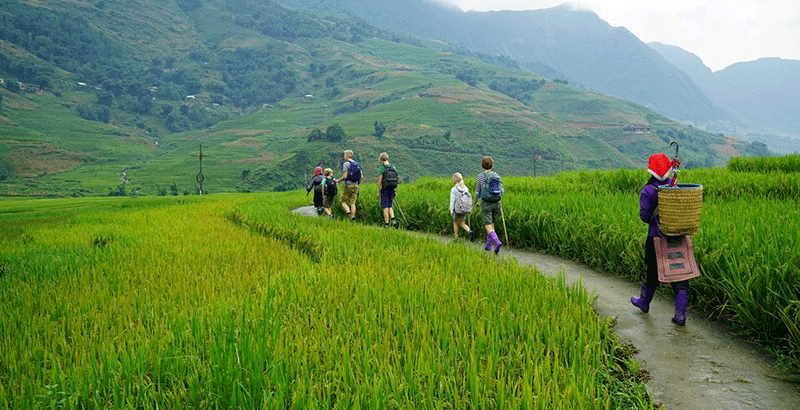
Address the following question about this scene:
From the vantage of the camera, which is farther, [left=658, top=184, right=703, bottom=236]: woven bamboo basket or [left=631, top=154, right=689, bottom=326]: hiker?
[left=631, top=154, right=689, bottom=326]: hiker

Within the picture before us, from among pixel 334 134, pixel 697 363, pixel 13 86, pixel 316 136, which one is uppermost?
pixel 13 86

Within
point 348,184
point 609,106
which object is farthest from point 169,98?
point 348,184

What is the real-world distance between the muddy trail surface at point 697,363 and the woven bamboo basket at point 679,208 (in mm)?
1014

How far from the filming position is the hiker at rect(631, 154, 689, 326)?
4496 mm

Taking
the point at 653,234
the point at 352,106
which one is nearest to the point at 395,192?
the point at 653,234

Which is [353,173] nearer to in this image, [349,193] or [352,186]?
[352,186]

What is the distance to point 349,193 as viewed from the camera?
42.1ft

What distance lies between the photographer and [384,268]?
5.59m

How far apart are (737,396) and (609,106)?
7645 inches

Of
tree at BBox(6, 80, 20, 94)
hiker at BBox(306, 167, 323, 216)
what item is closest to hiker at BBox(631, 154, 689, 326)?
hiker at BBox(306, 167, 323, 216)

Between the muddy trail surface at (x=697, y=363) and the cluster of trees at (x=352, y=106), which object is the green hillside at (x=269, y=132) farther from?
the muddy trail surface at (x=697, y=363)

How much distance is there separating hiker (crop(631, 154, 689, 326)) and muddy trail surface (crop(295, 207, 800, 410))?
0.15 meters

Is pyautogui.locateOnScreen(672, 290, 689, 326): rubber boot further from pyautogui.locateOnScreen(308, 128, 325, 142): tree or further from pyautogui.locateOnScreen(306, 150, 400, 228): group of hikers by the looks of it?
pyautogui.locateOnScreen(308, 128, 325, 142): tree

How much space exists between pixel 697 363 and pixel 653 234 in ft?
4.76
